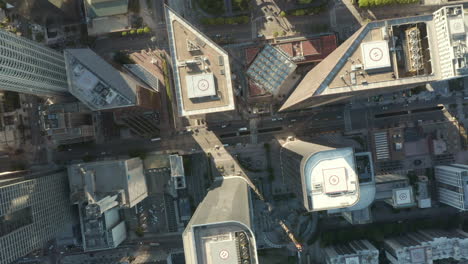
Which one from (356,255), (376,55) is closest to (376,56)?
(376,55)

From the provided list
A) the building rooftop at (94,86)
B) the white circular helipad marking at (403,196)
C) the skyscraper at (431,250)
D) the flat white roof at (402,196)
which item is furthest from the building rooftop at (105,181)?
the skyscraper at (431,250)

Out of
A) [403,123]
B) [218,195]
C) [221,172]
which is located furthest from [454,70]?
[221,172]

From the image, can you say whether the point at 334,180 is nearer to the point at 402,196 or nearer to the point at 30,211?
the point at 402,196

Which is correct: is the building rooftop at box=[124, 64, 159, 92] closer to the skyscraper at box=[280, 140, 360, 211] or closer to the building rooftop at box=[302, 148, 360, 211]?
the skyscraper at box=[280, 140, 360, 211]

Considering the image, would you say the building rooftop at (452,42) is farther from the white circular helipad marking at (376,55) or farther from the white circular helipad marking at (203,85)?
the white circular helipad marking at (203,85)

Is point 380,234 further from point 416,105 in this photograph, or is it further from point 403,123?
point 416,105

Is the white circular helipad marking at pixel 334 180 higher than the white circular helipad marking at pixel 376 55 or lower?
lower
